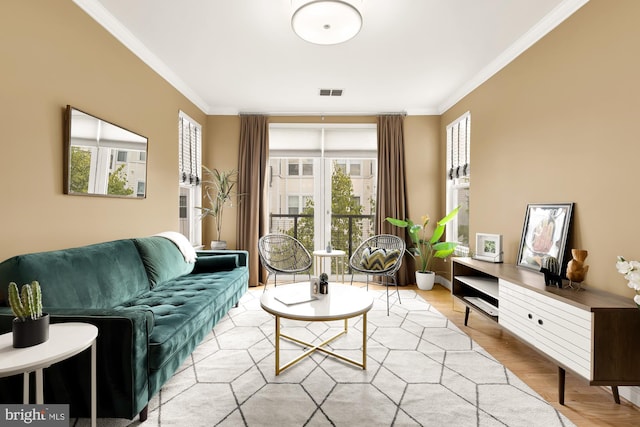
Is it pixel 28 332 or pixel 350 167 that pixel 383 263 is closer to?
pixel 350 167

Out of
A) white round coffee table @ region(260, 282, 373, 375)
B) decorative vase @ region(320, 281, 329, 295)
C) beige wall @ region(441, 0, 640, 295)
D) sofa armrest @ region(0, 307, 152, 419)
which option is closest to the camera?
sofa armrest @ region(0, 307, 152, 419)

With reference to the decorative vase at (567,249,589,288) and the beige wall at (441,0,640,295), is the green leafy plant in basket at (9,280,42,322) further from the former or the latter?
the beige wall at (441,0,640,295)

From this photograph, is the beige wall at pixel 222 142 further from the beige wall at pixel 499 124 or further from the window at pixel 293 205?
the beige wall at pixel 499 124

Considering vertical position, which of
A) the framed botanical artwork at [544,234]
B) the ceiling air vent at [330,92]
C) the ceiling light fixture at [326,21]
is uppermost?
the ceiling air vent at [330,92]

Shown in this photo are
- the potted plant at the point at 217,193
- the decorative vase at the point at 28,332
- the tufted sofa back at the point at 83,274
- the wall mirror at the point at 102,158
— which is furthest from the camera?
the potted plant at the point at 217,193

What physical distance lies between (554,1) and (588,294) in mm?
2147

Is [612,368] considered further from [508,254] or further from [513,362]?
[508,254]

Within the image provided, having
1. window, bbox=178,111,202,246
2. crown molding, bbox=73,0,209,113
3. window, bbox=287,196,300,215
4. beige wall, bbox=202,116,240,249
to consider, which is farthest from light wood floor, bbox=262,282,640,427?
crown molding, bbox=73,0,209,113

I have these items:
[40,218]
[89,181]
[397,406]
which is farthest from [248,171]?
[397,406]

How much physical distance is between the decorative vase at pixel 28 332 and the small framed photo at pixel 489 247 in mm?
3361

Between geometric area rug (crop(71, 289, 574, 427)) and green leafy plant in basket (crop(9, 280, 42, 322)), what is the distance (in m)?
0.80

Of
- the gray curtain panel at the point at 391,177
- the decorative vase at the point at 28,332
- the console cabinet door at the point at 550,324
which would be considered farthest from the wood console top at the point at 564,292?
the decorative vase at the point at 28,332

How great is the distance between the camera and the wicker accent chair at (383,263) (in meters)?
3.85

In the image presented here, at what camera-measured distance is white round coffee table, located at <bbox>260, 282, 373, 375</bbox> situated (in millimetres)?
2113
